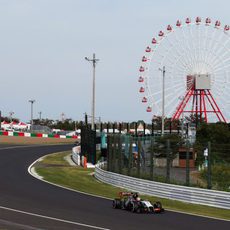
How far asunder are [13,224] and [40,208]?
3.71 metres

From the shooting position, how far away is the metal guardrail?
20.8 metres

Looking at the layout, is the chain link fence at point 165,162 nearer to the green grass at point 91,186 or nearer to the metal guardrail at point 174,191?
the metal guardrail at point 174,191

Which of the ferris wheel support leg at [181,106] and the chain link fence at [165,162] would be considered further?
the ferris wheel support leg at [181,106]

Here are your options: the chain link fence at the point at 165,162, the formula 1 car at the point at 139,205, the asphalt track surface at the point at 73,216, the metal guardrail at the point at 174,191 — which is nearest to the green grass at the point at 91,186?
the metal guardrail at the point at 174,191

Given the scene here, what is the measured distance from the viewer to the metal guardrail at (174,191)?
20.8 meters

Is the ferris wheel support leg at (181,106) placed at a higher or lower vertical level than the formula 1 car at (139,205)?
higher

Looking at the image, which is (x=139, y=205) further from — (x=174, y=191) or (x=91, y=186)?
(x=91, y=186)

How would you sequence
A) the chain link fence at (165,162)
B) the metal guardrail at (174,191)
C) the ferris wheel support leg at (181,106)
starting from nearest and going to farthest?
1. the metal guardrail at (174,191)
2. the chain link fence at (165,162)
3. the ferris wheel support leg at (181,106)

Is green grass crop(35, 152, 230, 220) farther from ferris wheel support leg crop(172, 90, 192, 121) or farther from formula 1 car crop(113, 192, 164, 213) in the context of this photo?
ferris wheel support leg crop(172, 90, 192, 121)

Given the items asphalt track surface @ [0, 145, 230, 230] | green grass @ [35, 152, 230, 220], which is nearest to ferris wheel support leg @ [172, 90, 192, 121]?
green grass @ [35, 152, 230, 220]

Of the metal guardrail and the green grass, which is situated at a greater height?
the metal guardrail

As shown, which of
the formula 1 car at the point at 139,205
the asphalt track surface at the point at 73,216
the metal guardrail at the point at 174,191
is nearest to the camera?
the asphalt track surface at the point at 73,216

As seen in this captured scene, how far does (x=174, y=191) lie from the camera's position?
23.0m

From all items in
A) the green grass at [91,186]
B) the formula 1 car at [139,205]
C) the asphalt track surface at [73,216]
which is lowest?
the green grass at [91,186]
